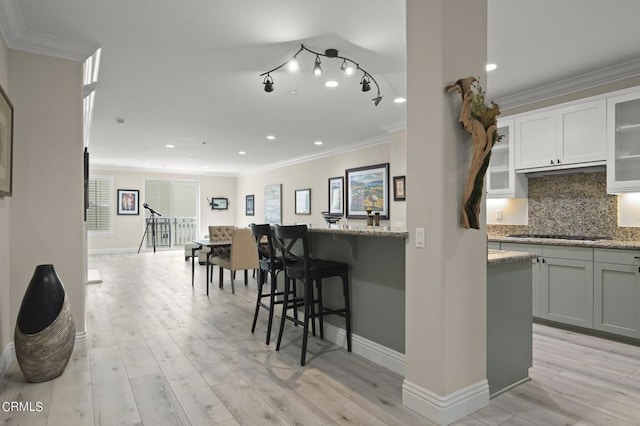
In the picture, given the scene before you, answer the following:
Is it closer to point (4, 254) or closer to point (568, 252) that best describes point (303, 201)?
point (568, 252)

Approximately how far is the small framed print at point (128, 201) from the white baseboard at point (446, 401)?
10.2 metres

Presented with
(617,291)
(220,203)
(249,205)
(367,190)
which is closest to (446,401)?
(617,291)

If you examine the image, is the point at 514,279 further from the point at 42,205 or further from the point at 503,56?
the point at 42,205

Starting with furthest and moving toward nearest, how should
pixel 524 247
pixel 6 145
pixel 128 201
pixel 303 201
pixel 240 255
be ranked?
pixel 128 201, pixel 303 201, pixel 240 255, pixel 524 247, pixel 6 145

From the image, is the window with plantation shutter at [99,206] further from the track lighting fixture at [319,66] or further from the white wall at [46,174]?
the track lighting fixture at [319,66]

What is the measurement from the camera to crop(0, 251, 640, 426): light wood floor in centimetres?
202

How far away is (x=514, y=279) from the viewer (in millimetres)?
2400

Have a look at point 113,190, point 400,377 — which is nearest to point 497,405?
point 400,377

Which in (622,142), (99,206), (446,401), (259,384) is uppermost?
(622,142)

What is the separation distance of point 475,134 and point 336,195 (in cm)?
570

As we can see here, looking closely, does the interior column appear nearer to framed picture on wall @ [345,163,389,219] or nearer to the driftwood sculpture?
the driftwood sculpture

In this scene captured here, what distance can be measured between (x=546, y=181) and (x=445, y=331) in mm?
3022

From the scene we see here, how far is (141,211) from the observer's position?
10.6 meters

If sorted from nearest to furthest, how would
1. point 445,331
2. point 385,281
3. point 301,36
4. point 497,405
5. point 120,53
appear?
point 445,331 < point 497,405 < point 385,281 < point 301,36 < point 120,53
